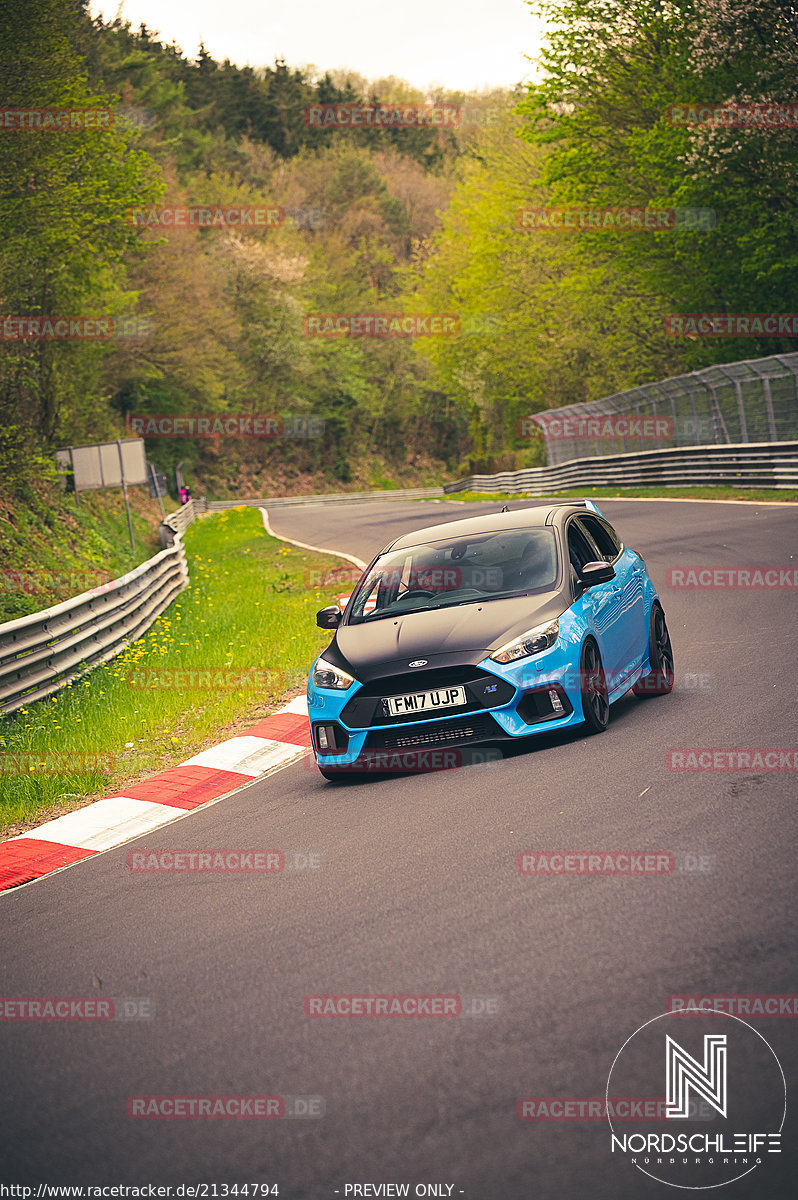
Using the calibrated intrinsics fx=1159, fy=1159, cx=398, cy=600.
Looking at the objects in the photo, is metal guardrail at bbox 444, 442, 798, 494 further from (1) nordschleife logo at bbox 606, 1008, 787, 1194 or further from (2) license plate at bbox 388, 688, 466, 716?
(1) nordschleife logo at bbox 606, 1008, 787, 1194

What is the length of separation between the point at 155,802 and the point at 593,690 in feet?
10.5

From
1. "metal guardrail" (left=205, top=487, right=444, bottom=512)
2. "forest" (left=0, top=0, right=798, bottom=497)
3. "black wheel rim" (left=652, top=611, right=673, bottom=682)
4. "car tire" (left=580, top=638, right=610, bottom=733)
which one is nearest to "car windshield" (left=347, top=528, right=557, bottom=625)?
"car tire" (left=580, top=638, right=610, bottom=733)

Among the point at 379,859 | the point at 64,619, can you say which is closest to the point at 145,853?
the point at 379,859

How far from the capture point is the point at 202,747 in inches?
394

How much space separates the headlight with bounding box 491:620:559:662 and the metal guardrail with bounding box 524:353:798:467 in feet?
67.0

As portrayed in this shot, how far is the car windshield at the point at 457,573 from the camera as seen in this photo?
331 inches

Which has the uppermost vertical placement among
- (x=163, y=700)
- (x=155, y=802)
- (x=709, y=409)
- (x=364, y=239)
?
(x=364, y=239)

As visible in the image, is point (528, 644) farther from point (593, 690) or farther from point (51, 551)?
point (51, 551)

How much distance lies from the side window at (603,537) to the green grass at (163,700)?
11.8 feet

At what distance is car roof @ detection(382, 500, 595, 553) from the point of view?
29.7 ft

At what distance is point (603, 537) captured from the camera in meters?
9.58

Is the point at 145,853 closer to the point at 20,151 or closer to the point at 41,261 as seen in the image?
the point at 20,151

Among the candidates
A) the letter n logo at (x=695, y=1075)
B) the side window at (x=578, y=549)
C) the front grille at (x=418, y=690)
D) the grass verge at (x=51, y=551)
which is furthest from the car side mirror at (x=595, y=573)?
the grass verge at (x=51, y=551)

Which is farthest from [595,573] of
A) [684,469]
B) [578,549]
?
[684,469]
